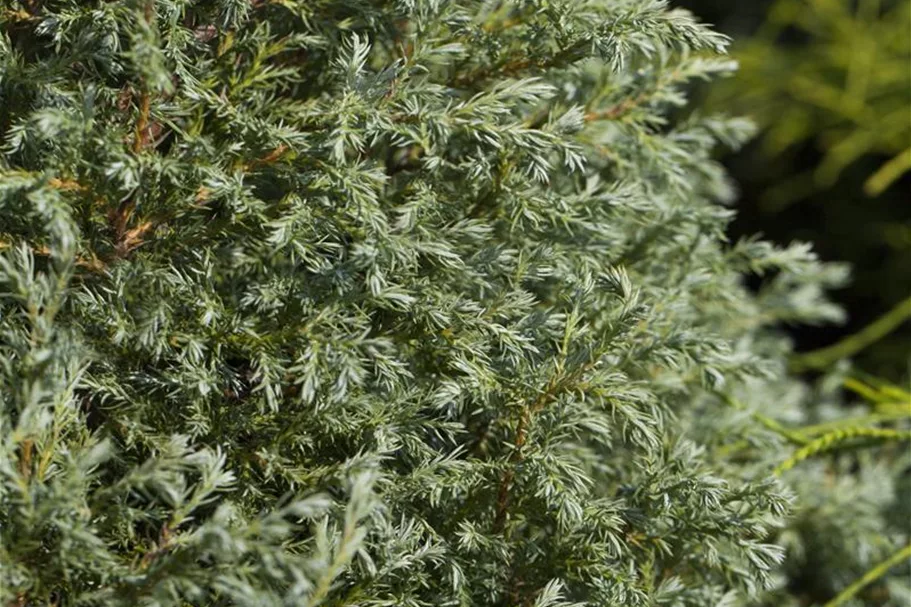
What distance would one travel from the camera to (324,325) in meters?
0.53

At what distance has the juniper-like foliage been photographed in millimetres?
483

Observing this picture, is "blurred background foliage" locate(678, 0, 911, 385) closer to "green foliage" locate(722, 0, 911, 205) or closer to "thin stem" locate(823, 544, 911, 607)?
"green foliage" locate(722, 0, 911, 205)

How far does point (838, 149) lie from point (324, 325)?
3.26ft

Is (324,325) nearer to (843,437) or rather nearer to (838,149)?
(843,437)

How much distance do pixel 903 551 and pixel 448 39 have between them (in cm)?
55

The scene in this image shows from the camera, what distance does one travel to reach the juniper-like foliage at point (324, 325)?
0.48 meters

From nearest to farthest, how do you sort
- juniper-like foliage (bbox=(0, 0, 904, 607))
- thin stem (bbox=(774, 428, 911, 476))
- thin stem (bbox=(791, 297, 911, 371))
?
juniper-like foliage (bbox=(0, 0, 904, 607)) → thin stem (bbox=(774, 428, 911, 476)) → thin stem (bbox=(791, 297, 911, 371))

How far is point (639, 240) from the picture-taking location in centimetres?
71

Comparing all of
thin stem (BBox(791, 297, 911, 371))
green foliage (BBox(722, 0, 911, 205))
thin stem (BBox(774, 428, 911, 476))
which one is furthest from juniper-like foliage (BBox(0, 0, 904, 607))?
green foliage (BBox(722, 0, 911, 205))

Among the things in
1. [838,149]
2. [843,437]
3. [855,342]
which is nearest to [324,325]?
[843,437]

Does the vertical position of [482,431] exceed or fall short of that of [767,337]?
it exceeds it

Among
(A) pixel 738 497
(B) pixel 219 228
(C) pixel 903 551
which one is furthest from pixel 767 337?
(B) pixel 219 228

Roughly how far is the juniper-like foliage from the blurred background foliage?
81 cm

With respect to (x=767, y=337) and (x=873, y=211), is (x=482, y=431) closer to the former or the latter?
(x=767, y=337)
